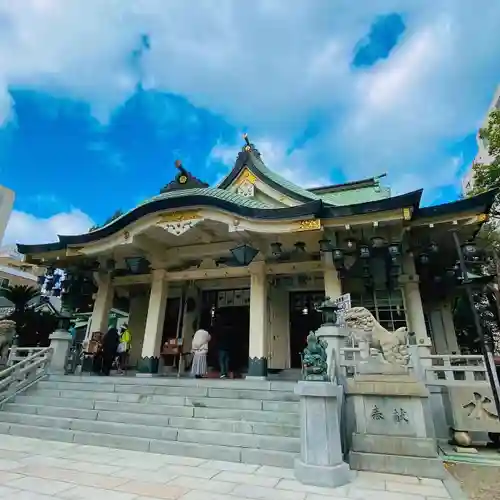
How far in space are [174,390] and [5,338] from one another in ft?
22.2

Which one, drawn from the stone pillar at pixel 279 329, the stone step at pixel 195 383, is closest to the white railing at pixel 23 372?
the stone step at pixel 195 383

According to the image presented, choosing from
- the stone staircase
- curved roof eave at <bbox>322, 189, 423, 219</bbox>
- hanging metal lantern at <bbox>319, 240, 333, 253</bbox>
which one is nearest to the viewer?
the stone staircase

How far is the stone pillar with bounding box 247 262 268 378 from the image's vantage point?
339 inches

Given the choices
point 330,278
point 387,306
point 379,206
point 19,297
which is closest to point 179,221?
point 330,278

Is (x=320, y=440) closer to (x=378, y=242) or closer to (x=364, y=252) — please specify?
(x=364, y=252)

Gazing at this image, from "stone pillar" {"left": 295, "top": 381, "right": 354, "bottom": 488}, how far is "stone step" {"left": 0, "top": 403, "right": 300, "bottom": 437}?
3.22ft

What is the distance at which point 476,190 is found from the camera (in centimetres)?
1366

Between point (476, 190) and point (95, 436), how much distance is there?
602 inches

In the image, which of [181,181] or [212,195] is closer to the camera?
[212,195]

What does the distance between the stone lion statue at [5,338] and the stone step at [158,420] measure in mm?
3740

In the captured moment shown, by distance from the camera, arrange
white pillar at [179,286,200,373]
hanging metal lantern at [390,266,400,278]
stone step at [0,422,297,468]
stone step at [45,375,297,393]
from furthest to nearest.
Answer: white pillar at [179,286,200,373] → hanging metal lantern at [390,266,400,278] → stone step at [45,375,297,393] → stone step at [0,422,297,468]

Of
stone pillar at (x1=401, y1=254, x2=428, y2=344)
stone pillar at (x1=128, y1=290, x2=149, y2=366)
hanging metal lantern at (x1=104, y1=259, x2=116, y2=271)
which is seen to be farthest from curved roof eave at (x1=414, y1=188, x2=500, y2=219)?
stone pillar at (x1=128, y1=290, x2=149, y2=366)

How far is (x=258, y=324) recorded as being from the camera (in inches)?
350

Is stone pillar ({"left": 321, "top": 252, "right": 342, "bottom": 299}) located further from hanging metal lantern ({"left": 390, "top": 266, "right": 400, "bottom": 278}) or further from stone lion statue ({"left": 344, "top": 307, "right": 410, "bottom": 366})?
stone lion statue ({"left": 344, "top": 307, "right": 410, "bottom": 366})
